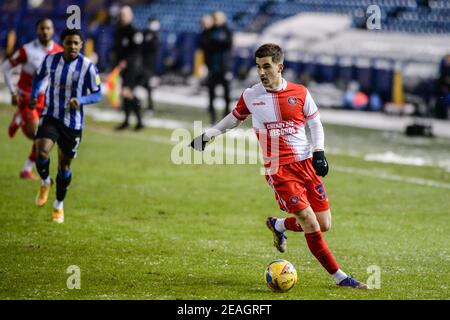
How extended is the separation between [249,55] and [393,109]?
7135 mm

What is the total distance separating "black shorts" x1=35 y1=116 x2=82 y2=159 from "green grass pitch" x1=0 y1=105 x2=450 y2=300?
0.80 m

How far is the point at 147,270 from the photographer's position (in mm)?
8883

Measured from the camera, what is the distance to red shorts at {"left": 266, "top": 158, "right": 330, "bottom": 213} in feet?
27.1

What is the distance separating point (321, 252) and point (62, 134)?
3.96 meters

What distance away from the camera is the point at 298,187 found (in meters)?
8.37

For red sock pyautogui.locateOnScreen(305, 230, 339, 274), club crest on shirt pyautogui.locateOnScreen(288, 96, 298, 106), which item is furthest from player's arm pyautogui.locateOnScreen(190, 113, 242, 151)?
red sock pyautogui.locateOnScreen(305, 230, 339, 274)

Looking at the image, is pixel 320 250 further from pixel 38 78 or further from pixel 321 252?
pixel 38 78

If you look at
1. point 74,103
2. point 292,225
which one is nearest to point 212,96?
point 74,103

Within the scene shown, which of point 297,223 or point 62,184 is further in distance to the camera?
point 62,184

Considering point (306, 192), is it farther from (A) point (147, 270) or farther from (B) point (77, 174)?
(B) point (77, 174)

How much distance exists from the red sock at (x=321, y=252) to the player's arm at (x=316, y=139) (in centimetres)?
49

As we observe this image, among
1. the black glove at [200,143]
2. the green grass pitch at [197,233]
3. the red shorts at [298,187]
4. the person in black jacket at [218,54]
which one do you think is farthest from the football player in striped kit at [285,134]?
the person in black jacket at [218,54]

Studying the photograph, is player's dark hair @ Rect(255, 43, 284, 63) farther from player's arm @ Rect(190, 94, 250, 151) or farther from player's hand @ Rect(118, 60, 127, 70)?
player's hand @ Rect(118, 60, 127, 70)

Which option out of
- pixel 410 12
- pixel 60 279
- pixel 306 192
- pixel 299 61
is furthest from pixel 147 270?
pixel 410 12
